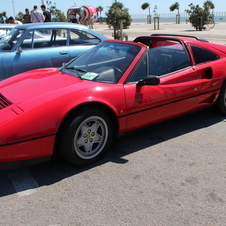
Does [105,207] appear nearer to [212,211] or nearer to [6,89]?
[212,211]

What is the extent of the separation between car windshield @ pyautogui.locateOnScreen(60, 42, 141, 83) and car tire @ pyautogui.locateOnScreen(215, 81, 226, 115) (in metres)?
1.50

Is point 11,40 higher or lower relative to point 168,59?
higher

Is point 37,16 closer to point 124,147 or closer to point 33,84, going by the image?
point 33,84

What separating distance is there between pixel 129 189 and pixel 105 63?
5.49 feet

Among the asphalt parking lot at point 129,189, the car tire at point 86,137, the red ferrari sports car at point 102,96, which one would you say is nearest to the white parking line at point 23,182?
the asphalt parking lot at point 129,189

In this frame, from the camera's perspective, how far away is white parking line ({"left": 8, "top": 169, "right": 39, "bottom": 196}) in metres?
2.64

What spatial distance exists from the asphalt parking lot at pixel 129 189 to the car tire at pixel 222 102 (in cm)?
85

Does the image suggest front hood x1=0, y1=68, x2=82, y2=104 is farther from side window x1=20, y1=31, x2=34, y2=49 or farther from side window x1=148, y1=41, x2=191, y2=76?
side window x1=20, y1=31, x2=34, y2=49

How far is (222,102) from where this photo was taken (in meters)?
4.34

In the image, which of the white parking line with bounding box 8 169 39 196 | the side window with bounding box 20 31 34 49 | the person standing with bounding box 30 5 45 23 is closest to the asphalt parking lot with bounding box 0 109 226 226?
the white parking line with bounding box 8 169 39 196

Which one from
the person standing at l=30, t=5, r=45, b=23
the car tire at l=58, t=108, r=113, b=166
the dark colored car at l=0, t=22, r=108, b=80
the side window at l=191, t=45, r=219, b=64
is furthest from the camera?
the person standing at l=30, t=5, r=45, b=23

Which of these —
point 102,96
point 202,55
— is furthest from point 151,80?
point 202,55

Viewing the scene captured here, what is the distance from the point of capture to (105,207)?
242 cm

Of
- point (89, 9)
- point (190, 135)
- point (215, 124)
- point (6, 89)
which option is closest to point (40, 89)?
point (6, 89)
